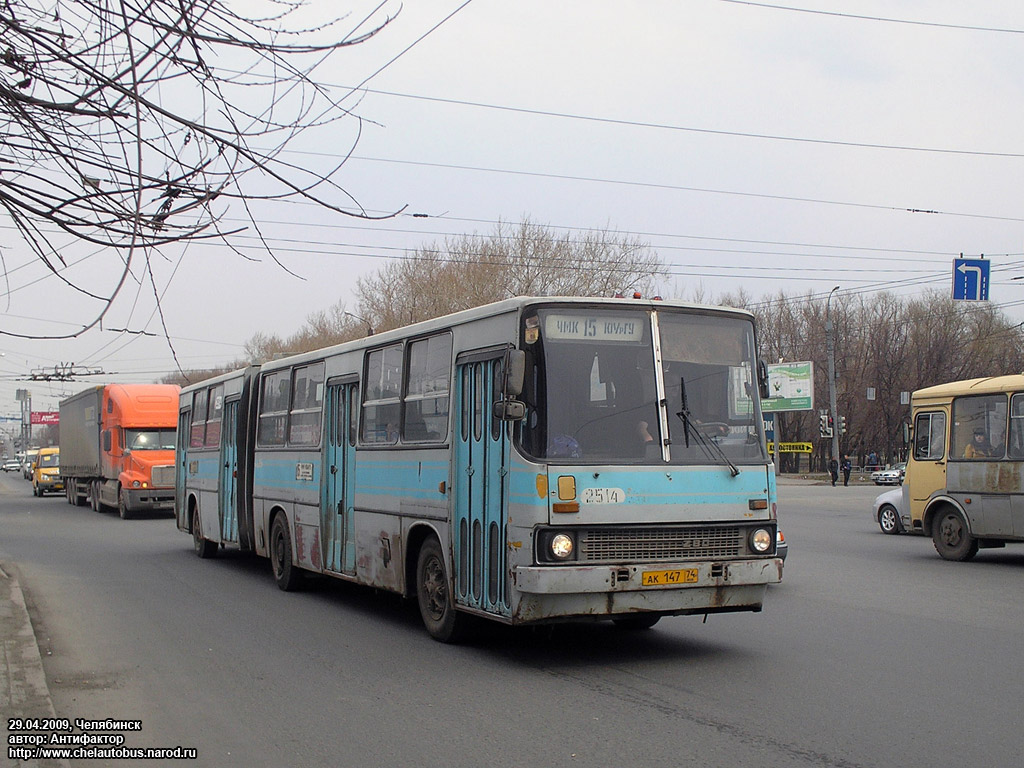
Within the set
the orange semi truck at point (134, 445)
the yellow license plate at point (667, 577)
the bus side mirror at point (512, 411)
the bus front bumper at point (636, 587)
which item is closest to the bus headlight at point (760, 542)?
the bus front bumper at point (636, 587)

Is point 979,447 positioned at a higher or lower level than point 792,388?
lower

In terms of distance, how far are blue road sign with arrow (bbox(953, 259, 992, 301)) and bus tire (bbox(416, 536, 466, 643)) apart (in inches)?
764

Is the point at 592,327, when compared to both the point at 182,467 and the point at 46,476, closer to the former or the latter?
the point at 182,467

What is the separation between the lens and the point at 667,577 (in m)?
8.46

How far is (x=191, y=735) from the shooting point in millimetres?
6691

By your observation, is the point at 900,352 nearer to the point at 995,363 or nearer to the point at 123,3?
the point at 995,363

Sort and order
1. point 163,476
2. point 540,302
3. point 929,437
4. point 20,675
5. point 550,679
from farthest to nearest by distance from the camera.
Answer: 1. point 163,476
2. point 929,437
3. point 540,302
4. point 550,679
5. point 20,675


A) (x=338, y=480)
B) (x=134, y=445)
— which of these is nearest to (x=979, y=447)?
(x=338, y=480)

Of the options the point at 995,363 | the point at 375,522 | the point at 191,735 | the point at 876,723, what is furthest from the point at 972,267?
the point at 995,363

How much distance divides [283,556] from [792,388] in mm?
54301

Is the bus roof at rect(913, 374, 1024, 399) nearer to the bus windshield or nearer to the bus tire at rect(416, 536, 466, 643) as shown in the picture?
the bus windshield

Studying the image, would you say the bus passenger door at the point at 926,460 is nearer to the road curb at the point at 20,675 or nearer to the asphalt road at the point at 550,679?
the asphalt road at the point at 550,679

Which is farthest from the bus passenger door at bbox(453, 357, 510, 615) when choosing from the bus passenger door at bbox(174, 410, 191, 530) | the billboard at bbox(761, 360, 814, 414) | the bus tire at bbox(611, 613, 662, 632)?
the billboard at bbox(761, 360, 814, 414)

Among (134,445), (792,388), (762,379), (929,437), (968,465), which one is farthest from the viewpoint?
(792,388)
